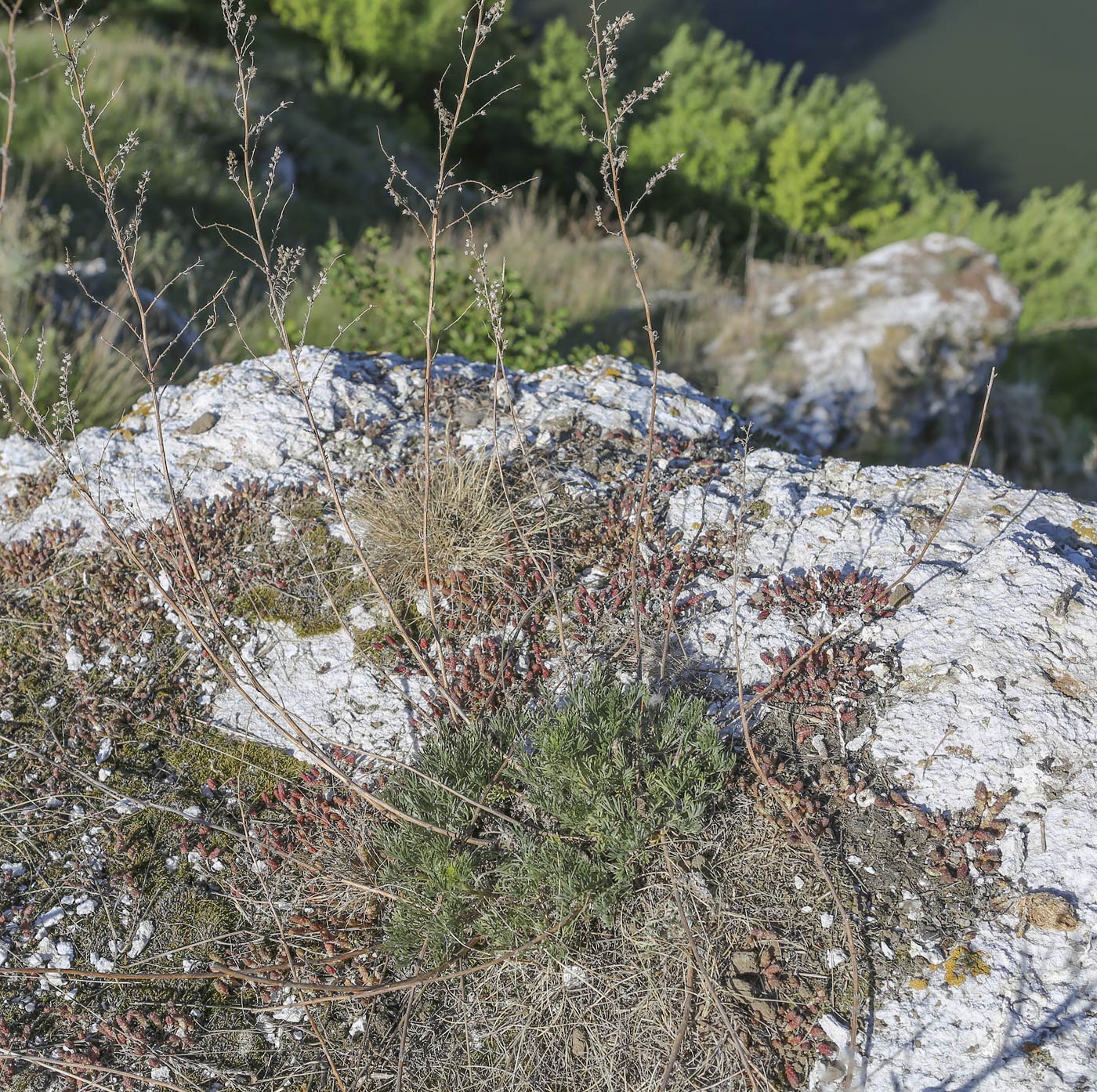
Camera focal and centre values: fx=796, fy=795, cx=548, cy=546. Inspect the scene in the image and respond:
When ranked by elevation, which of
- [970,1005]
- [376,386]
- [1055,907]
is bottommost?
[376,386]

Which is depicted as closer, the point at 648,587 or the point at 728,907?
the point at 728,907

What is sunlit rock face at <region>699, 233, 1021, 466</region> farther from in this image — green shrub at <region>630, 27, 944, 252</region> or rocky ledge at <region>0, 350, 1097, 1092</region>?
green shrub at <region>630, 27, 944, 252</region>

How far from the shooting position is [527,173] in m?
18.3

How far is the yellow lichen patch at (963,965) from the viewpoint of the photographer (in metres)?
2.22

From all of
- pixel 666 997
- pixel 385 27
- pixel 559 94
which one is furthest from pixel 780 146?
pixel 666 997

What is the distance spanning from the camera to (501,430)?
13.7 ft

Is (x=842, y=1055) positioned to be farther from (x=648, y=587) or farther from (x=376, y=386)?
(x=376, y=386)

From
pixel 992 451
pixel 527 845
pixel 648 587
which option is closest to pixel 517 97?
pixel 992 451

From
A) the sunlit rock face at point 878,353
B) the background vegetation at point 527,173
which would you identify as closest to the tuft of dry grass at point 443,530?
the background vegetation at point 527,173

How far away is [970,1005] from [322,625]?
2590 millimetres

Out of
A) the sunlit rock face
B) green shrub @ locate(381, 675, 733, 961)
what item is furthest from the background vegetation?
green shrub @ locate(381, 675, 733, 961)

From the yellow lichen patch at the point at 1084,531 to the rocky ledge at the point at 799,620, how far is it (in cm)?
3

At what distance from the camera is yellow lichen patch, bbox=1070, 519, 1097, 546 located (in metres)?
3.43

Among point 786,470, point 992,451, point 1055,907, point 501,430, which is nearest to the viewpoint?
point 1055,907
